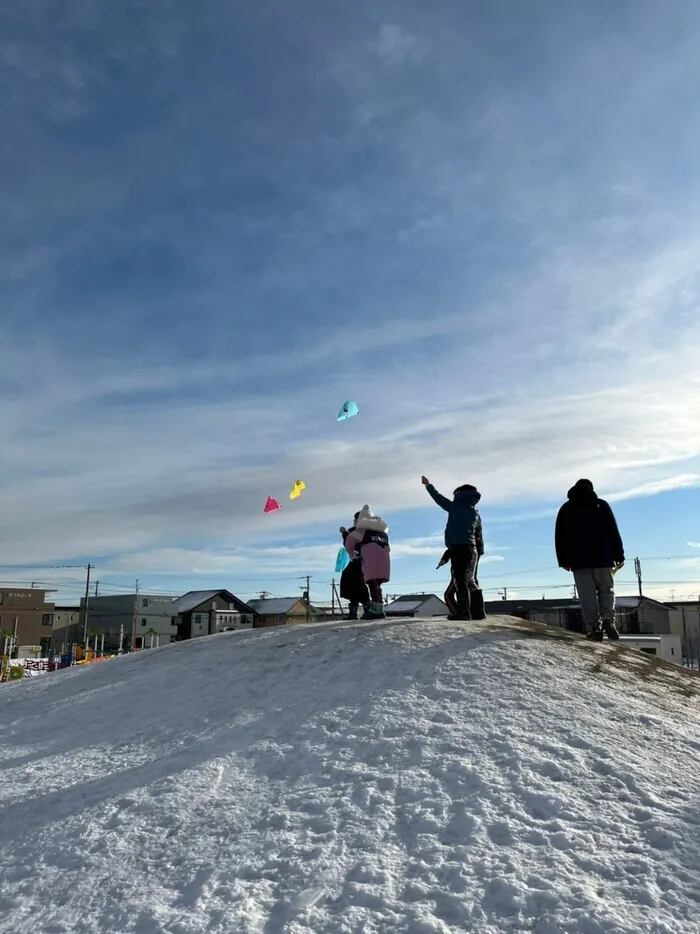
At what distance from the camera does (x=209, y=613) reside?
2810 inches

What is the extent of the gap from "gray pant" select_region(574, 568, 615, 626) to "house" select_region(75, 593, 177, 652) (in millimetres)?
63960

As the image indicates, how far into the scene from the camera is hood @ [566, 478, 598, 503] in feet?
30.2

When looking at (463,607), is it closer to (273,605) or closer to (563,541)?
(563,541)

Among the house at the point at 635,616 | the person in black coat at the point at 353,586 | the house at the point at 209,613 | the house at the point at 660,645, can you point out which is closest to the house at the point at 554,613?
the house at the point at 635,616

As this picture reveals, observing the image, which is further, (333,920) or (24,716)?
(24,716)

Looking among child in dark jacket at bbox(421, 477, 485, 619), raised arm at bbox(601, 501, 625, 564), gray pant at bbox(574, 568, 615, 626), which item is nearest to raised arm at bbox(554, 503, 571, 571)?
gray pant at bbox(574, 568, 615, 626)

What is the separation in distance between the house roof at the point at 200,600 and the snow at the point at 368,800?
67.0 metres

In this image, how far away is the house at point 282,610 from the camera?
73.8 meters

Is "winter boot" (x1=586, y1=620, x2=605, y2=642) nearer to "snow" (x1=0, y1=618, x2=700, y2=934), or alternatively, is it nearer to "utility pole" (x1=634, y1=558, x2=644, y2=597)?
"snow" (x1=0, y1=618, x2=700, y2=934)

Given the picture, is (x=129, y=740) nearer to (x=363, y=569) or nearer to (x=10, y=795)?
(x=10, y=795)

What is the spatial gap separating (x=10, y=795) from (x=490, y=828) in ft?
12.2

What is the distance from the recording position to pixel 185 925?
11.2 ft

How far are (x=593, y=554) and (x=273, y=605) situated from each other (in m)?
70.6

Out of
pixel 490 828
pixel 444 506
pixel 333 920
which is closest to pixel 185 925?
pixel 333 920
